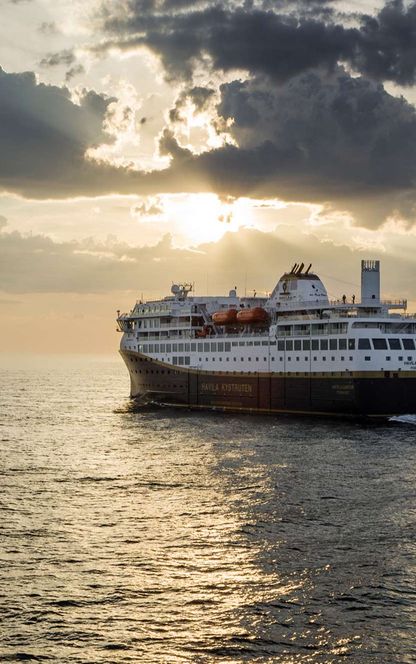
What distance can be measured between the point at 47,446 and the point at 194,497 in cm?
2946

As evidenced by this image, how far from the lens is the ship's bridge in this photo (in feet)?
346

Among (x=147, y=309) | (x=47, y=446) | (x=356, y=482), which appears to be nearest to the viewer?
(x=356, y=482)

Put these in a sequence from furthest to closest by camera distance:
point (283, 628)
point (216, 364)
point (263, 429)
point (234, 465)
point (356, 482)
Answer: point (216, 364) → point (263, 429) → point (234, 465) → point (356, 482) → point (283, 628)

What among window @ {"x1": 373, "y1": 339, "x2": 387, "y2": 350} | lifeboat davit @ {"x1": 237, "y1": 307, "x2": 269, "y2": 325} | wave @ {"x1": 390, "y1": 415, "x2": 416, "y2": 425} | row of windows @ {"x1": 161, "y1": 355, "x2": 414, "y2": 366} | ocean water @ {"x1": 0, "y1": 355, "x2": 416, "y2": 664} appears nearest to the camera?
ocean water @ {"x1": 0, "y1": 355, "x2": 416, "y2": 664}

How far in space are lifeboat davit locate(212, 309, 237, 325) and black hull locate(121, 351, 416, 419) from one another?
7.26 m

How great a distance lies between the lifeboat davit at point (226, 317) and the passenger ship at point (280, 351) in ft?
0.55

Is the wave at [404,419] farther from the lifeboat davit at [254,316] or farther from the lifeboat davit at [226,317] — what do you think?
the lifeboat davit at [226,317]

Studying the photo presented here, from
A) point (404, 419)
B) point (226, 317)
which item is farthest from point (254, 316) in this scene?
point (404, 419)

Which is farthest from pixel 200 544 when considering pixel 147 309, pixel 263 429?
pixel 147 309

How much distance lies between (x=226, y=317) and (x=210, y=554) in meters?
74.0

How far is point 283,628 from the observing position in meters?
28.6

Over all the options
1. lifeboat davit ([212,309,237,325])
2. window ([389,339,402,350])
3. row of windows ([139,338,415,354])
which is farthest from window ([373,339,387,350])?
lifeboat davit ([212,309,237,325])

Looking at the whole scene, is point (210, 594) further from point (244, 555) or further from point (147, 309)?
point (147, 309)

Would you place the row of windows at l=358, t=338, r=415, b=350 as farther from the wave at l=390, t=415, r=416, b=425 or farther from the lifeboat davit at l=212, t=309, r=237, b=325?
the lifeboat davit at l=212, t=309, r=237, b=325
